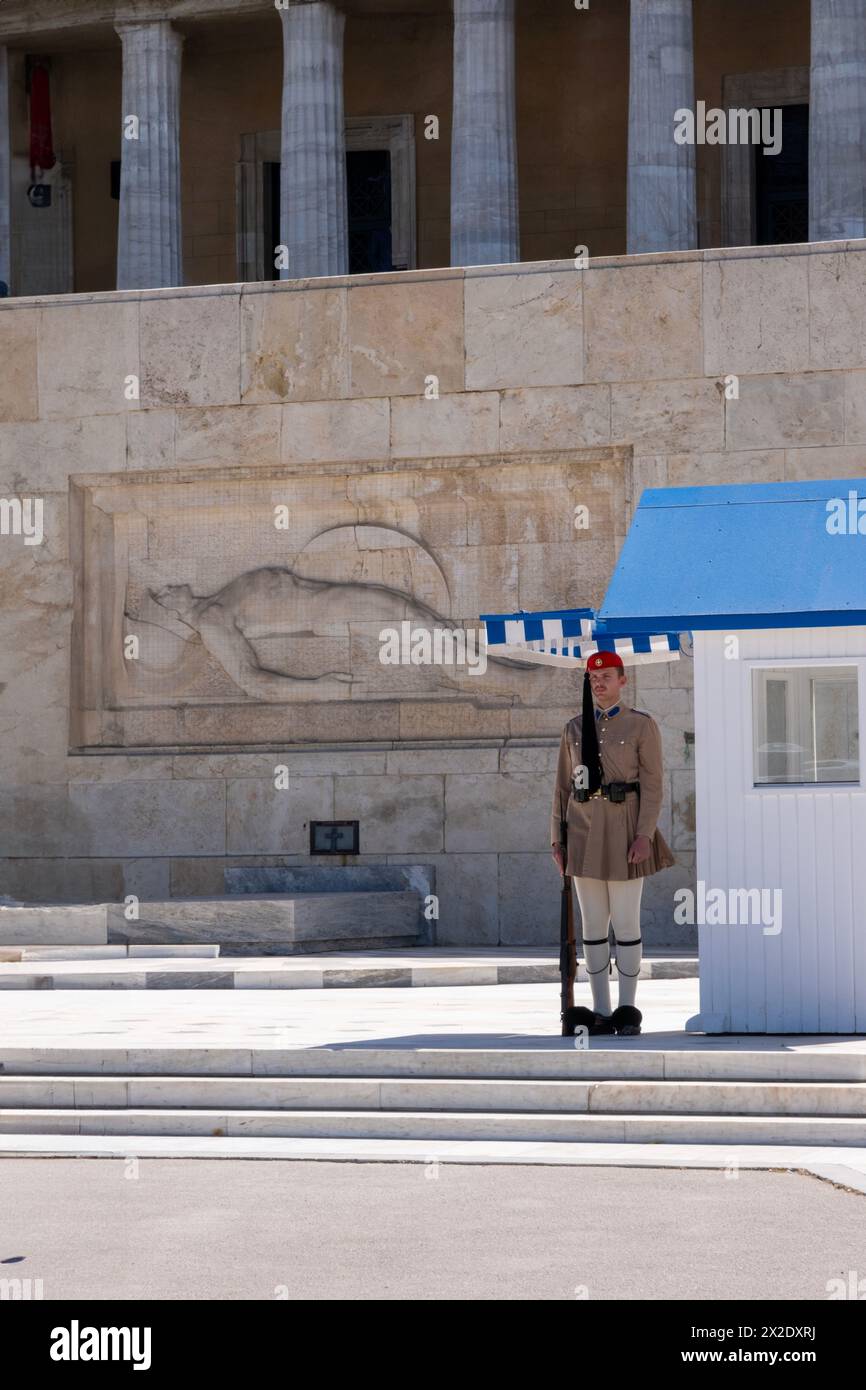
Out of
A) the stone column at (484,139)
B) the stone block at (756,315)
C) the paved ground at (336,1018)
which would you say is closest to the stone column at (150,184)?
the stone column at (484,139)

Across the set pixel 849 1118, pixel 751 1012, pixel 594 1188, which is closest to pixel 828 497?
pixel 751 1012

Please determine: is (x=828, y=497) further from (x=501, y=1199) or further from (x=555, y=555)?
(x=555, y=555)

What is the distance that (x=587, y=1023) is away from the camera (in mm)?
12406

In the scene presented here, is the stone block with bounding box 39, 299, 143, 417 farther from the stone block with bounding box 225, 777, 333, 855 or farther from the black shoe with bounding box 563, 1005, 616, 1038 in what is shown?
the black shoe with bounding box 563, 1005, 616, 1038

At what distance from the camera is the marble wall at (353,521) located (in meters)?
22.3

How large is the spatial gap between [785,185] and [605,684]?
2533 cm

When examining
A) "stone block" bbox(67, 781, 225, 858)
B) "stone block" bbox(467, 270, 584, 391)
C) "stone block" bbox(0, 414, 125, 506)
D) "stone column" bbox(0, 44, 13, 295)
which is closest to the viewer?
"stone block" bbox(467, 270, 584, 391)

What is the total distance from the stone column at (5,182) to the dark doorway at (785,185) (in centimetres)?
1244

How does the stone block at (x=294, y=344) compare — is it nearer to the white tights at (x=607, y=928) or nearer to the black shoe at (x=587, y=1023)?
the white tights at (x=607, y=928)

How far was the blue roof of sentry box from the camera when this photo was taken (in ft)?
40.1

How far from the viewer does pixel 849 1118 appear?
10414mm

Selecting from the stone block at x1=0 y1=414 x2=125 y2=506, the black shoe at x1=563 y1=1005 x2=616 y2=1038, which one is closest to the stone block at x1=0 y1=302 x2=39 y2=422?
the stone block at x1=0 y1=414 x2=125 y2=506

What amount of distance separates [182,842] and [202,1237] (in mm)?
15845

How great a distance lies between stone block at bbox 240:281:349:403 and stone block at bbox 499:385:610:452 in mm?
1888
